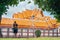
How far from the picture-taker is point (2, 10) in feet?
102

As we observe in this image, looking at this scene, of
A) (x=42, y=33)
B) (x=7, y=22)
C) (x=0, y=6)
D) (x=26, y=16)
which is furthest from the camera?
(x=26, y=16)

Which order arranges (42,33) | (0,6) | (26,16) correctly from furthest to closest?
(26,16) < (42,33) < (0,6)

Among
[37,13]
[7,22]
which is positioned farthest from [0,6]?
[37,13]

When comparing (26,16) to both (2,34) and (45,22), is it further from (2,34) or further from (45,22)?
(2,34)

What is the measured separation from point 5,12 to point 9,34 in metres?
2.59

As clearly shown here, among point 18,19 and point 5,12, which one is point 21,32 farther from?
point 18,19

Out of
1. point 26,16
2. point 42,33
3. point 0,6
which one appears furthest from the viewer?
point 26,16

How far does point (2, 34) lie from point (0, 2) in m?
3.66

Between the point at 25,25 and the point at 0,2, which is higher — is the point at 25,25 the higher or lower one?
the lower one

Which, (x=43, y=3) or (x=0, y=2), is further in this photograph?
(x=43, y=3)

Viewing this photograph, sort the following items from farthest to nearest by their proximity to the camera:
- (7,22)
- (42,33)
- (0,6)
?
(7,22) < (42,33) < (0,6)

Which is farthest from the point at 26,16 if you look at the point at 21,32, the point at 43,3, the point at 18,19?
the point at 21,32

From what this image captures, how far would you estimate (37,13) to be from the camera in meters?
56.2

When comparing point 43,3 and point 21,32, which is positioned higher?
point 43,3
